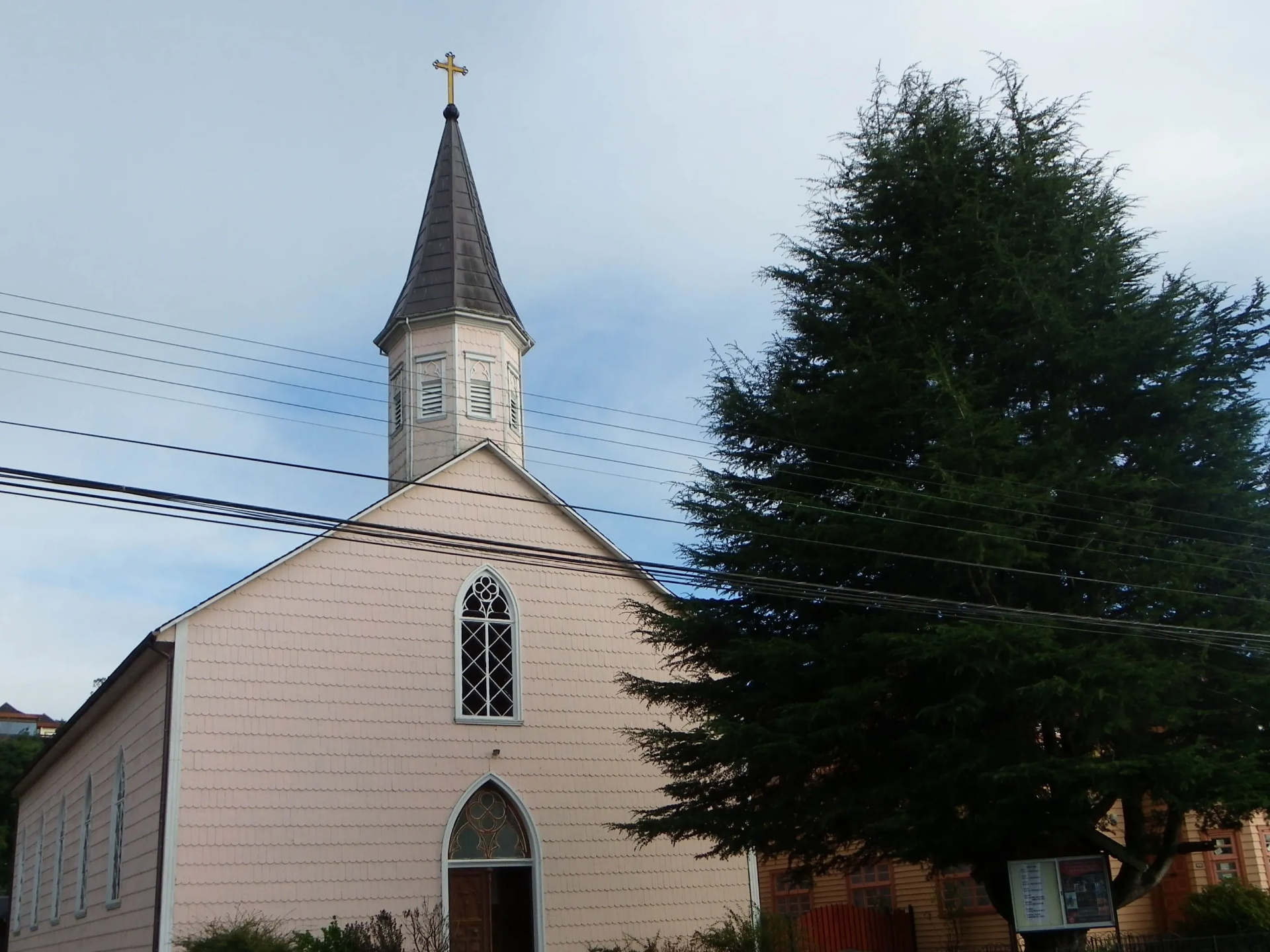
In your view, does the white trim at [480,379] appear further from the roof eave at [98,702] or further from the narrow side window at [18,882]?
the narrow side window at [18,882]

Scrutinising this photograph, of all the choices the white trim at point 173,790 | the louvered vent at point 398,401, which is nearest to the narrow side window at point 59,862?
the white trim at point 173,790

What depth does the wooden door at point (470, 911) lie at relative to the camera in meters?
19.4

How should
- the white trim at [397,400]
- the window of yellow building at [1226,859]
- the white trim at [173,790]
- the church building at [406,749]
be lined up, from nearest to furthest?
1. the white trim at [173,790]
2. the church building at [406,749]
3. the white trim at [397,400]
4. the window of yellow building at [1226,859]

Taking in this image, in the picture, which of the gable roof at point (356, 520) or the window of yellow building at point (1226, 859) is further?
the window of yellow building at point (1226, 859)

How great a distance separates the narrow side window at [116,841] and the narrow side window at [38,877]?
795 centimetres

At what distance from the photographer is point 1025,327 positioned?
611 inches

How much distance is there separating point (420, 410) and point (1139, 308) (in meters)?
13.2

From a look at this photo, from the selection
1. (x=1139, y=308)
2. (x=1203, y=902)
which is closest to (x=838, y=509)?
(x=1139, y=308)

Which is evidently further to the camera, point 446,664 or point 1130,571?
point 446,664

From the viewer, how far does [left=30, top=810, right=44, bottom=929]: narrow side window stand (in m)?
27.7

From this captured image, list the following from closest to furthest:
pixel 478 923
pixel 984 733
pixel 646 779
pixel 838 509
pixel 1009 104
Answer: pixel 984 733, pixel 838 509, pixel 1009 104, pixel 478 923, pixel 646 779

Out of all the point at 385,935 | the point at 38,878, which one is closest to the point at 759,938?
the point at 385,935

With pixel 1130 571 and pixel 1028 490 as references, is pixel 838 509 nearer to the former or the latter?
pixel 1028 490

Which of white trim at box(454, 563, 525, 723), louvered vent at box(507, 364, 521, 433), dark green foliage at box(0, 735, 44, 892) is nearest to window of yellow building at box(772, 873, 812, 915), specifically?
white trim at box(454, 563, 525, 723)
